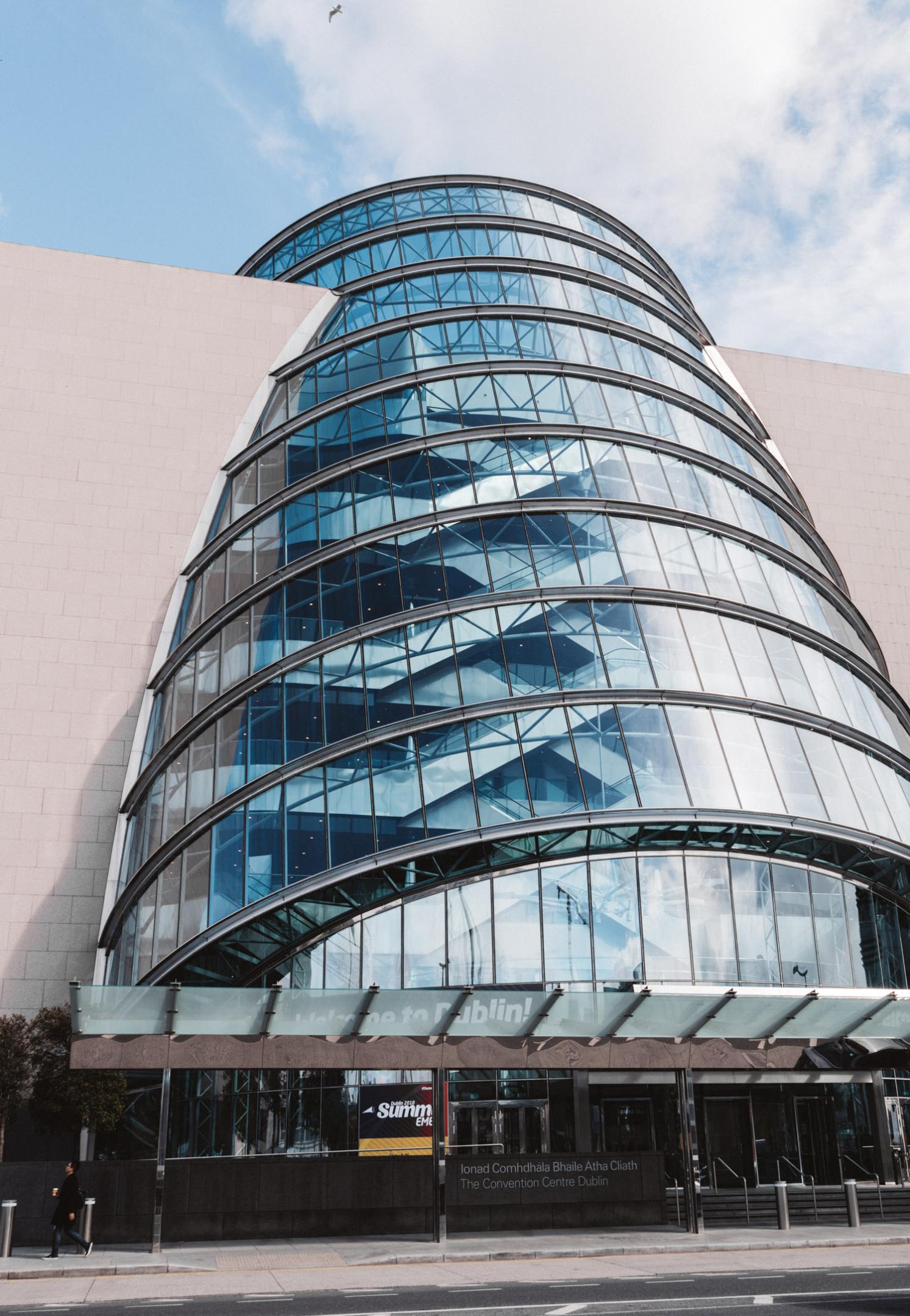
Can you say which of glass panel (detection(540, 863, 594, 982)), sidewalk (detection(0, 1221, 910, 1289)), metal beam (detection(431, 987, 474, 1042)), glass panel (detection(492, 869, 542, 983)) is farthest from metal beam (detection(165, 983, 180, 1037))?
glass panel (detection(540, 863, 594, 982))

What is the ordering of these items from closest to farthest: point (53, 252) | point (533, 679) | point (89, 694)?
point (533, 679)
point (89, 694)
point (53, 252)

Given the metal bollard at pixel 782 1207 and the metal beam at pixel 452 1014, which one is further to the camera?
the metal bollard at pixel 782 1207

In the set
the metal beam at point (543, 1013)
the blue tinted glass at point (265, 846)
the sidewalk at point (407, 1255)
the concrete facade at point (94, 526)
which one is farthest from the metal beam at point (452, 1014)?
the concrete facade at point (94, 526)

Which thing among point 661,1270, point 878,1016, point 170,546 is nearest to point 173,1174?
point 661,1270

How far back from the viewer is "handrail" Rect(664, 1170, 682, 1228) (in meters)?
26.6

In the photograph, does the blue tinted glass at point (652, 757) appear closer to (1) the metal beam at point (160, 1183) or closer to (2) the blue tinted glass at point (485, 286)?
(1) the metal beam at point (160, 1183)

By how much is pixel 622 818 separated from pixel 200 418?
2158 cm

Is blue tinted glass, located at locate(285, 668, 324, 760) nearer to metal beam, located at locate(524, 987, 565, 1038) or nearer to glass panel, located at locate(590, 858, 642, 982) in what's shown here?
glass panel, located at locate(590, 858, 642, 982)

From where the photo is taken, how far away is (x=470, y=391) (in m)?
38.9

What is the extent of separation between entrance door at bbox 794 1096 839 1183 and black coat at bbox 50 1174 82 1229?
19241mm

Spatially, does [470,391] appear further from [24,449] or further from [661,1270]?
[661,1270]

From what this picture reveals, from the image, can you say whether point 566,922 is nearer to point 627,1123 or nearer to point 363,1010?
point 627,1123

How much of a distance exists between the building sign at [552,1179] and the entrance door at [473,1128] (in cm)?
374

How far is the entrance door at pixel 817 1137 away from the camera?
3155 centimetres
